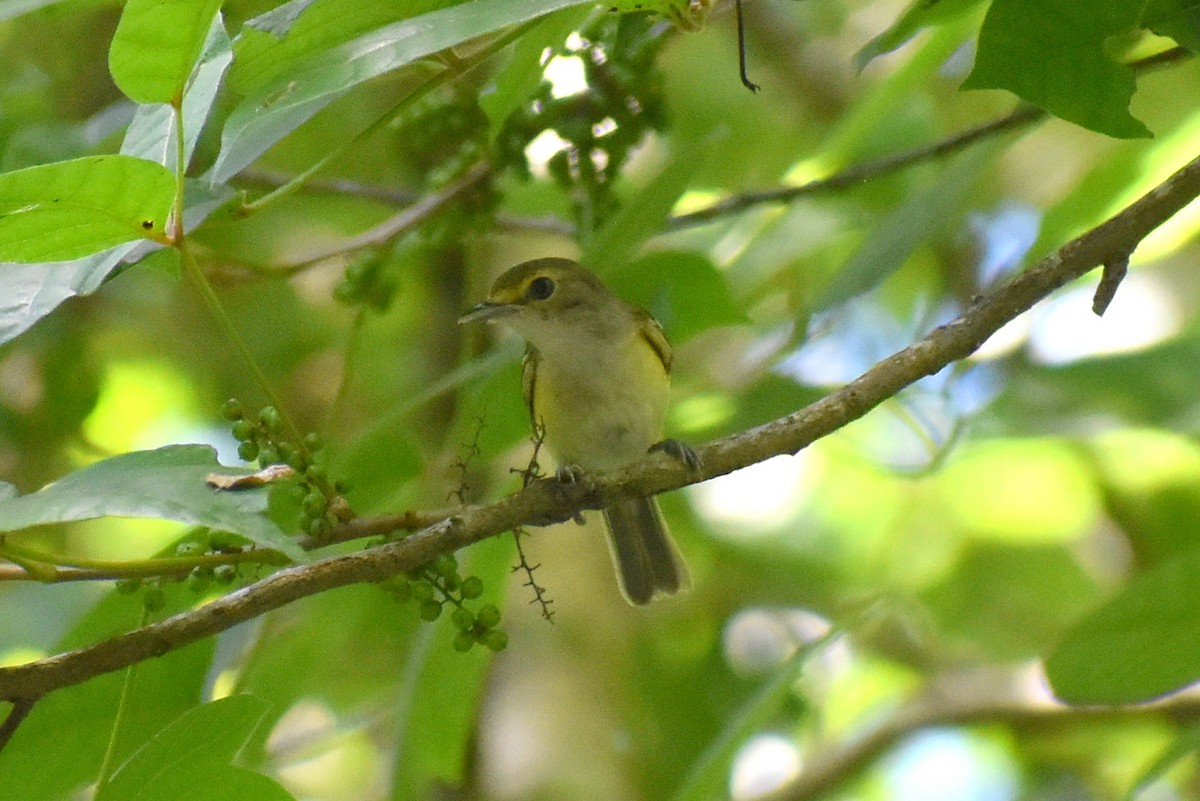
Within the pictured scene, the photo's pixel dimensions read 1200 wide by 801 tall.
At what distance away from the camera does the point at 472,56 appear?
7.54 feet

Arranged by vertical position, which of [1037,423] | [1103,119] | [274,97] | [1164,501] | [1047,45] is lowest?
[1164,501]

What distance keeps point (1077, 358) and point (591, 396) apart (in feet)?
4.62

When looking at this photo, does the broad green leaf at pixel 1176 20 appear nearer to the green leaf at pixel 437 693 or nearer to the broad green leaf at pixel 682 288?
the broad green leaf at pixel 682 288

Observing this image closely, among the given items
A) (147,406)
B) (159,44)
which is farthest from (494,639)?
(147,406)

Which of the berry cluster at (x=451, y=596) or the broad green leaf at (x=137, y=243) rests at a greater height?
the broad green leaf at (x=137, y=243)

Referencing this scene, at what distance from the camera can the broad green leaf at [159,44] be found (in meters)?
1.74

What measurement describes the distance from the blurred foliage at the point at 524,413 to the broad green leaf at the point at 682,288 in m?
0.01

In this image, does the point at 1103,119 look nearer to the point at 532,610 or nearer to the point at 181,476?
the point at 181,476

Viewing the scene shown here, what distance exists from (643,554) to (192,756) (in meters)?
2.41

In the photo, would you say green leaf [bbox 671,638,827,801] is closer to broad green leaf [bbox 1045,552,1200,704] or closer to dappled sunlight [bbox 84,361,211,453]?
broad green leaf [bbox 1045,552,1200,704]

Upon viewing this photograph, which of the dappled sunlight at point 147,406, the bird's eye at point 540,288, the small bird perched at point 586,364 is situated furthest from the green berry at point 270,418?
the dappled sunlight at point 147,406

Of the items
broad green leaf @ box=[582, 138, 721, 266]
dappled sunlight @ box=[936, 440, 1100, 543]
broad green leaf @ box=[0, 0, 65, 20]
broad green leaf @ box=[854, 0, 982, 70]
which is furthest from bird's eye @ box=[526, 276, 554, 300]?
dappled sunlight @ box=[936, 440, 1100, 543]

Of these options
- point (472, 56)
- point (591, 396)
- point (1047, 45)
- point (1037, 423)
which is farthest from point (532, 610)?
point (1047, 45)

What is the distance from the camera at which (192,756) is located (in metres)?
2.00
